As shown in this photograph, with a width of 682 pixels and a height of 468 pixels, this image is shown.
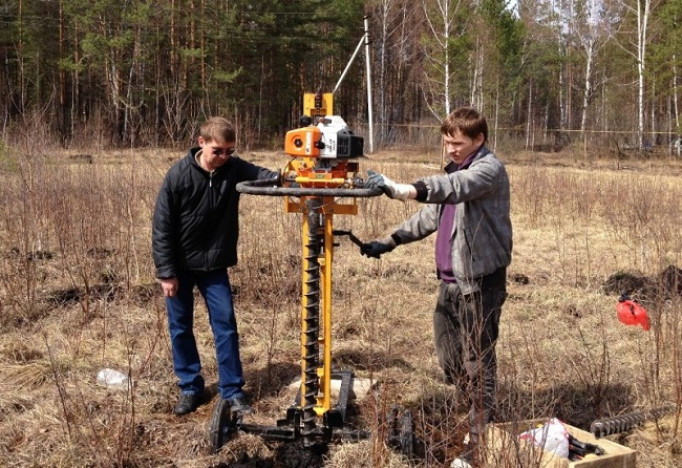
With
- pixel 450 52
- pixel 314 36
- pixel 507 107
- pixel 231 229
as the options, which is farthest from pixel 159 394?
pixel 314 36

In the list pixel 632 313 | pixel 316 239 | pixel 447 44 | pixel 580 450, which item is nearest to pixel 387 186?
pixel 316 239

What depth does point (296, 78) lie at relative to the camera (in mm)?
35031

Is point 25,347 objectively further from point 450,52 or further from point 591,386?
point 450,52

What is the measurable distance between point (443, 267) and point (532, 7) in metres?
46.4

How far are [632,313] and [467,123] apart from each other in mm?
2990

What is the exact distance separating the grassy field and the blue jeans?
0.20 m

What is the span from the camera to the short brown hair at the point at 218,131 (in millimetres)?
3764

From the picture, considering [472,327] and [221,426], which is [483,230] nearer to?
[472,327]

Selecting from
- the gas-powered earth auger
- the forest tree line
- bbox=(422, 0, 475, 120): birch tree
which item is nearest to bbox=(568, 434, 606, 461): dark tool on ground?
the gas-powered earth auger

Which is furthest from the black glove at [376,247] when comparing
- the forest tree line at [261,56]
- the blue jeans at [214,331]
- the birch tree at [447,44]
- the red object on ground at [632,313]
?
the birch tree at [447,44]

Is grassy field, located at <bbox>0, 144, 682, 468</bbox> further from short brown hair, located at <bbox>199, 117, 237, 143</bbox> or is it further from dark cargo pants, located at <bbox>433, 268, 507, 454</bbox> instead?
short brown hair, located at <bbox>199, 117, 237, 143</bbox>

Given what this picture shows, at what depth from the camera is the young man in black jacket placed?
3.85m

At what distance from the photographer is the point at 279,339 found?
5.17m

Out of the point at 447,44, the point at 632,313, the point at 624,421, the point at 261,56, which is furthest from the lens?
the point at 261,56
